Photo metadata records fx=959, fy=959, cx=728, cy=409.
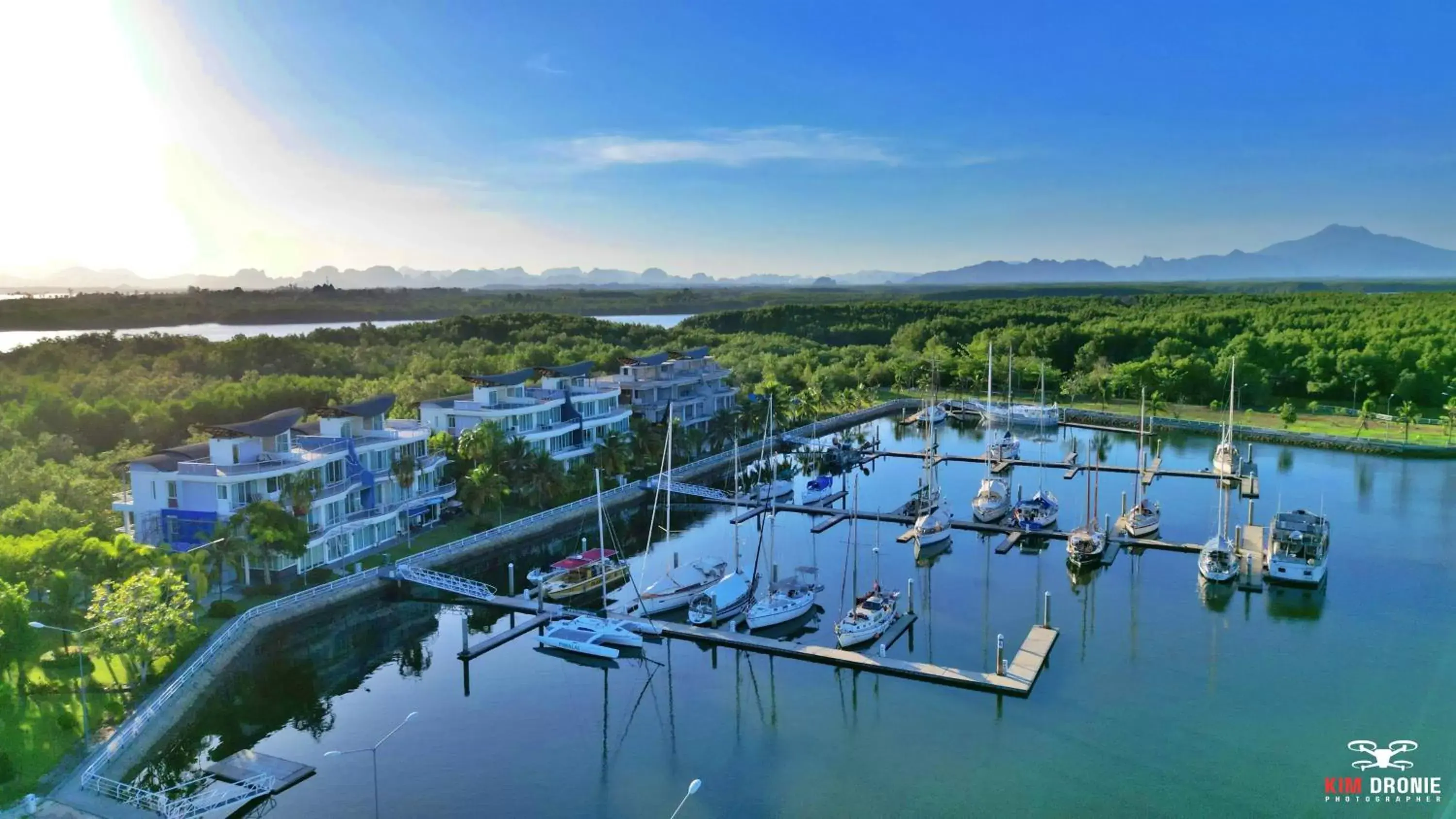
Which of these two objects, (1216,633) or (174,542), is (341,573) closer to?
(174,542)

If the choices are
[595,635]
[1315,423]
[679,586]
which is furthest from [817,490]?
[1315,423]

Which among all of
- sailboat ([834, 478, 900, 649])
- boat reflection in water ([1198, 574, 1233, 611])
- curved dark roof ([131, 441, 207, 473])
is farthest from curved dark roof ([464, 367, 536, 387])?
boat reflection in water ([1198, 574, 1233, 611])

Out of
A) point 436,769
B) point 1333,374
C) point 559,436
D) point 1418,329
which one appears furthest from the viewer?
point 1418,329

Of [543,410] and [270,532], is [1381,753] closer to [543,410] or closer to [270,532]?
[270,532]

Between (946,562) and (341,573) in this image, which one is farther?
(946,562)

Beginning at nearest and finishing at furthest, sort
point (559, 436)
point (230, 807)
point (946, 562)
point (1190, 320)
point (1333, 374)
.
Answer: point (230, 807) → point (946, 562) → point (559, 436) → point (1333, 374) → point (1190, 320)

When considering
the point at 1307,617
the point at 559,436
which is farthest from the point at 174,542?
the point at 1307,617

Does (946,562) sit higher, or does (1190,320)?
(1190,320)

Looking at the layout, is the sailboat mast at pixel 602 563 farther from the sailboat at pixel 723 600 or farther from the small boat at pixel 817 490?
the small boat at pixel 817 490
